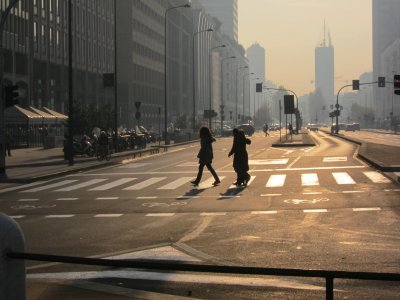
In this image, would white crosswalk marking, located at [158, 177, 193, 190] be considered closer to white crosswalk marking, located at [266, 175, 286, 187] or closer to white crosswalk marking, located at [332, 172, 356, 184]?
white crosswalk marking, located at [266, 175, 286, 187]

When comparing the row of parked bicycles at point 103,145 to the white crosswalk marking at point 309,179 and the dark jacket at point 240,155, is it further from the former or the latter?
the dark jacket at point 240,155

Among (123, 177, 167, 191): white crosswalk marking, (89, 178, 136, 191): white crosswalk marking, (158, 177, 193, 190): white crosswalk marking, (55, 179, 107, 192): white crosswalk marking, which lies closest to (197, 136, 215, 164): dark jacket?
(158, 177, 193, 190): white crosswalk marking

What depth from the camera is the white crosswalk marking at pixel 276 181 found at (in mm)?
18975

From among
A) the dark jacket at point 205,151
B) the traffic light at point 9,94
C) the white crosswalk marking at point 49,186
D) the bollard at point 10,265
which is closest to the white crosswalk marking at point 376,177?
the dark jacket at point 205,151

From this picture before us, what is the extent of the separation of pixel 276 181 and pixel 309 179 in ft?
3.69

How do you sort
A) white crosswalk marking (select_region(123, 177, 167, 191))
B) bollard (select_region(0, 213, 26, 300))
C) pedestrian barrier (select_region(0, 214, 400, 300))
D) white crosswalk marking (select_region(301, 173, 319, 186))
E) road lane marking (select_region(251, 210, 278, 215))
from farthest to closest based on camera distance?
white crosswalk marking (select_region(301, 173, 319, 186)), white crosswalk marking (select_region(123, 177, 167, 191)), road lane marking (select_region(251, 210, 278, 215)), bollard (select_region(0, 213, 26, 300)), pedestrian barrier (select_region(0, 214, 400, 300))

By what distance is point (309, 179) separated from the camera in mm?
20484

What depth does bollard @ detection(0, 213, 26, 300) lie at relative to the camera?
436 cm

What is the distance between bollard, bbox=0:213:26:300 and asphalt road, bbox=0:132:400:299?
2490mm

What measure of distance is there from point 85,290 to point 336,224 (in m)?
5.64

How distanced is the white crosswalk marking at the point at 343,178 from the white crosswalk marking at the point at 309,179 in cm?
63

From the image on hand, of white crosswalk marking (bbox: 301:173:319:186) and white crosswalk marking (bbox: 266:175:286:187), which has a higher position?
white crosswalk marking (bbox: 301:173:319:186)

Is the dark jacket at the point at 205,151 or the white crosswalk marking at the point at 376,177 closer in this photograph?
the white crosswalk marking at the point at 376,177

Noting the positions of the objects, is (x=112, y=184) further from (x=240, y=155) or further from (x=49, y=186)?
(x=240, y=155)
